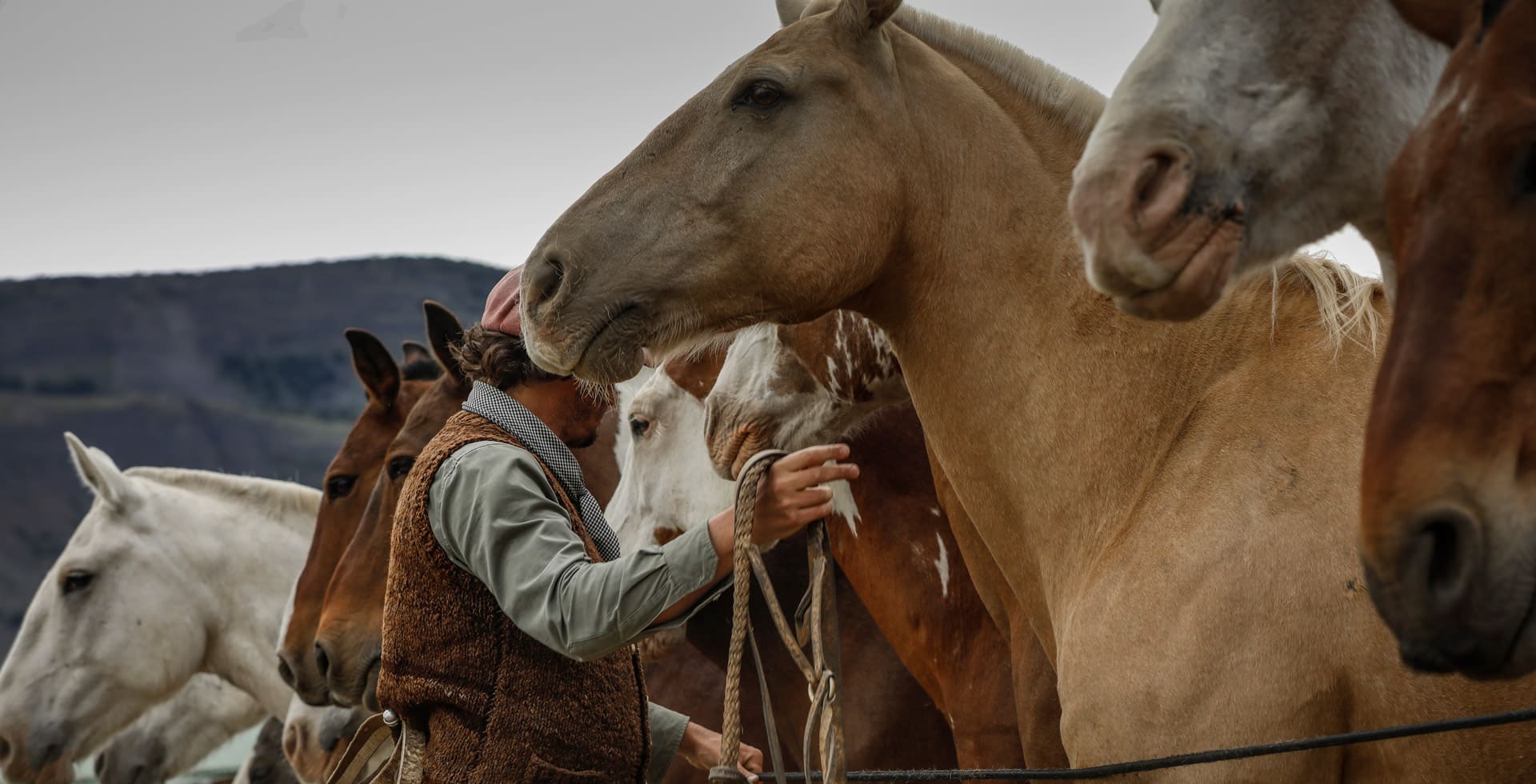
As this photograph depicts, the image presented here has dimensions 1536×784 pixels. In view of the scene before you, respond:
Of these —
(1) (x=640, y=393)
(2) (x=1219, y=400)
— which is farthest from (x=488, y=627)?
(1) (x=640, y=393)

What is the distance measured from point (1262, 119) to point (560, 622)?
4.71ft

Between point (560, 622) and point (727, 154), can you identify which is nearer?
point (560, 622)

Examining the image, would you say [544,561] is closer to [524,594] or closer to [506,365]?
[524,594]

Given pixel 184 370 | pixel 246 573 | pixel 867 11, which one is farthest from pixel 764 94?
pixel 184 370

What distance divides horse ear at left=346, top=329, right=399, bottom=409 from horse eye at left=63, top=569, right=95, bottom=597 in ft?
6.59

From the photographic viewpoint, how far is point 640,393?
465 cm

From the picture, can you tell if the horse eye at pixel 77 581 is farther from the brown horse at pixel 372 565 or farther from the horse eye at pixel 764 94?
the horse eye at pixel 764 94

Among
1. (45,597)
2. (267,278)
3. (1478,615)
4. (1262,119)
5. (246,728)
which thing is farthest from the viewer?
(267,278)

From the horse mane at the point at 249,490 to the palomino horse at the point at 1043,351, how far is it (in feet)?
15.4

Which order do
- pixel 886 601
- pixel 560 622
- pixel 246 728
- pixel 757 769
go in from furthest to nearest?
pixel 246 728
pixel 886 601
pixel 757 769
pixel 560 622

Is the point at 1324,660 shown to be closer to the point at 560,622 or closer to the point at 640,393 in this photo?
the point at 560,622

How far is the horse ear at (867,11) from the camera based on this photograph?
2.76 m

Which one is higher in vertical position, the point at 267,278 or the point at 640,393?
the point at 640,393

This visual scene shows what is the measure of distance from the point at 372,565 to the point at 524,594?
245 centimetres
